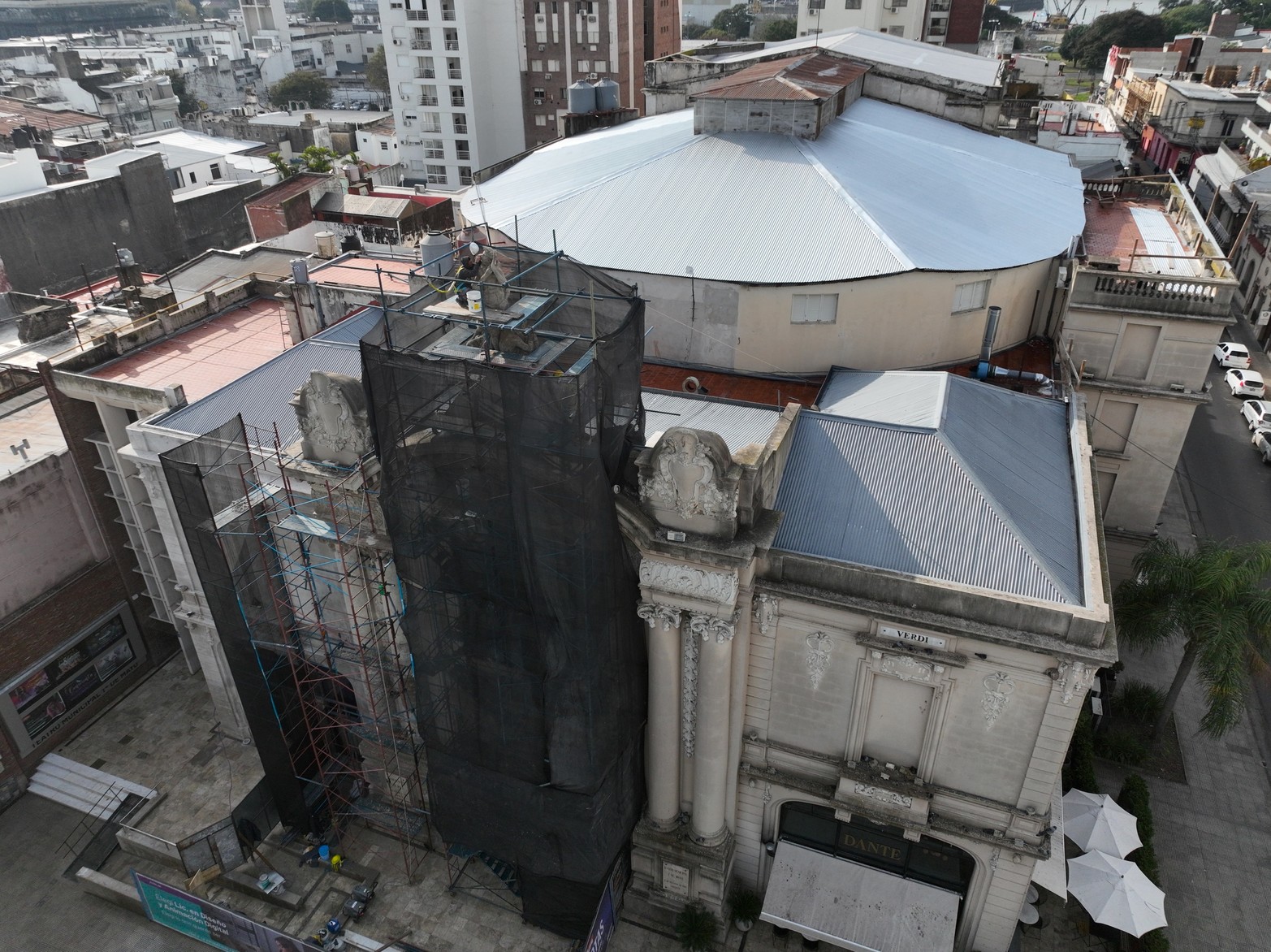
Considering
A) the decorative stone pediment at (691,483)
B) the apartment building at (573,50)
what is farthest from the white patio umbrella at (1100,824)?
the apartment building at (573,50)

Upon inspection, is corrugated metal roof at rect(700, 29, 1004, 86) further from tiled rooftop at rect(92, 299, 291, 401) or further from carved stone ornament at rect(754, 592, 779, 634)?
carved stone ornament at rect(754, 592, 779, 634)

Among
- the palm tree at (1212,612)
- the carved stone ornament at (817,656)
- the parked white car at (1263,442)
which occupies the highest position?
the carved stone ornament at (817,656)

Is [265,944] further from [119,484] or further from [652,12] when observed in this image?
[652,12]

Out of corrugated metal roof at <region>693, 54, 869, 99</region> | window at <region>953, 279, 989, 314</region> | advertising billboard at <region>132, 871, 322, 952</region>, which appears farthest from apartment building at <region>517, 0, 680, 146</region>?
advertising billboard at <region>132, 871, 322, 952</region>

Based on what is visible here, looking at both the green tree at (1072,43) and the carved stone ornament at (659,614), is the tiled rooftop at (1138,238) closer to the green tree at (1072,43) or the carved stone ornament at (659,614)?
the carved stone ornament at (659,614)

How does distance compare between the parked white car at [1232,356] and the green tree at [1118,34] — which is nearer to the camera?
the parked white car at [1232,356]

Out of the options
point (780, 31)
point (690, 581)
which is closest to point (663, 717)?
point (690, 581)
